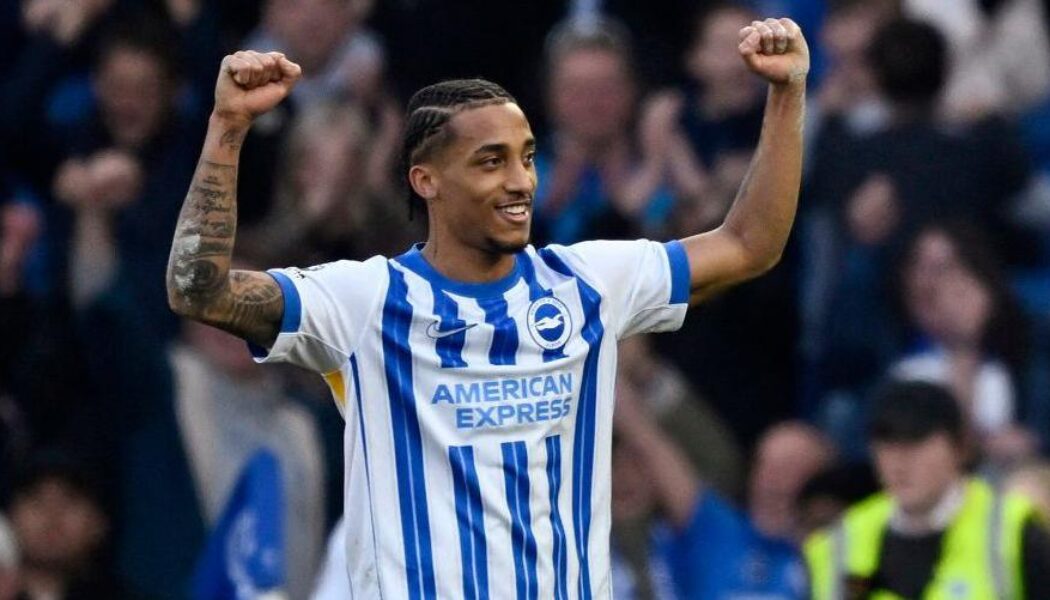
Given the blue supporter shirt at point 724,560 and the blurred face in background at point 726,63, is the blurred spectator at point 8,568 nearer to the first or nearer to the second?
the blue supporter shirt at point 724,560

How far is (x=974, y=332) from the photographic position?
30.6 ft

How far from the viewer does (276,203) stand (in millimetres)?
10305

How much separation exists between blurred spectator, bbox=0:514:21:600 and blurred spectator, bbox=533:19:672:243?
253cm

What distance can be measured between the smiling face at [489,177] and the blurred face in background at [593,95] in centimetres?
478

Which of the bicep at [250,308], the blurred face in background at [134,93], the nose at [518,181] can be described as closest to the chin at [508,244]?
the nose at [518,181]

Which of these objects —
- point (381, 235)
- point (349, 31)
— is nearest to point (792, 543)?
point (381, 235)

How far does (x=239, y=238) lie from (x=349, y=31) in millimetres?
1339

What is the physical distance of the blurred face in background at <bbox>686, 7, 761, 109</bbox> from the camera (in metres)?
10.3

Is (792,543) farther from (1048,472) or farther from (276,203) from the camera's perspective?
(276,203)

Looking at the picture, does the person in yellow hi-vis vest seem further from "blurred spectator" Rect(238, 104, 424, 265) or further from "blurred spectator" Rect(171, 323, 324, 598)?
"blurred spectator" Rect(238, 104, 424, 265)

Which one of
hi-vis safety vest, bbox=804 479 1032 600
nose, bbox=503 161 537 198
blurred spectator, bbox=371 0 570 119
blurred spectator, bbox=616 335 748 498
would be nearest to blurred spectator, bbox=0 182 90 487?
blurred spectator, bbox=371 0 570 119

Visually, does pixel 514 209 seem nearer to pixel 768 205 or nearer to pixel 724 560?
pixel 768 205

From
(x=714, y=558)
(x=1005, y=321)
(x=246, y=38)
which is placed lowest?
(x=714, y=558)

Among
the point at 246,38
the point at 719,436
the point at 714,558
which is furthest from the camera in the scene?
the point at 246,38
